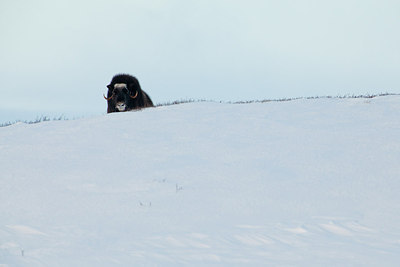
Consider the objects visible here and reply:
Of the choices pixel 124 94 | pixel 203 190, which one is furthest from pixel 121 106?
pixel 203 190

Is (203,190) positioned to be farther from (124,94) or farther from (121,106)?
(124,94)

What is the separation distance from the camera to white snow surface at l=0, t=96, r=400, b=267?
5305mm

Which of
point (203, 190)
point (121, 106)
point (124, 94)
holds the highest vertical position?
point (124, 94)

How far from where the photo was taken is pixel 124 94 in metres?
16.2

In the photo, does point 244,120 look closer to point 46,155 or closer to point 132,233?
point 46,155

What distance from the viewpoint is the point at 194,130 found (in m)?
10.0

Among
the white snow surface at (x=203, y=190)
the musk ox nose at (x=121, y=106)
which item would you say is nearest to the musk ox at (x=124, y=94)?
the musk ox nose at (x=121, y=106)

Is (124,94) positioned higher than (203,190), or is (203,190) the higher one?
(124,94)

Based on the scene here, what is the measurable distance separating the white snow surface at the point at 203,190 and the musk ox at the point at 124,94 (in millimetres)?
4920

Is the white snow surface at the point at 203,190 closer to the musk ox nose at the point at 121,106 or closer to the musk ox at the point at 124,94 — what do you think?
the musk ox nose at the point at 121,106

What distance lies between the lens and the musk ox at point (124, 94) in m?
16.1

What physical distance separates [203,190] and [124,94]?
9.75 m

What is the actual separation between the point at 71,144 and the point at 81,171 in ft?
5.20

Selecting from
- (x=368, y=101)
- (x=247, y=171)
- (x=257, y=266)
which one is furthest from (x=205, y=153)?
(x=368, y=101)
